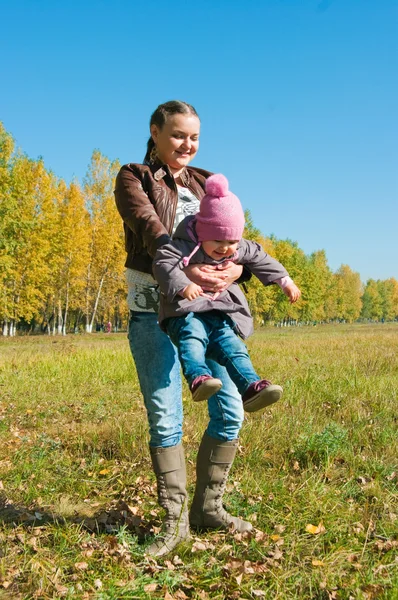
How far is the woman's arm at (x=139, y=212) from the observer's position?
9.98 ft

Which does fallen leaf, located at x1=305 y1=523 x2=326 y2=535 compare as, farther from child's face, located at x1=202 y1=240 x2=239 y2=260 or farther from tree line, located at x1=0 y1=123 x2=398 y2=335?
tree line, located at x1=0 y1=123 x2=398 y2=335

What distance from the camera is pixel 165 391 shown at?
3225 mm

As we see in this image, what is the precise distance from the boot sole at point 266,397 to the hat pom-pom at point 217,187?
3.70 feet

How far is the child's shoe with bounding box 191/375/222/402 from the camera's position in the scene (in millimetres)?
2699

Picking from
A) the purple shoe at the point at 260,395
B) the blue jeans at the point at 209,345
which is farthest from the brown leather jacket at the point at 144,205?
the purple shoe at the point at 260,395

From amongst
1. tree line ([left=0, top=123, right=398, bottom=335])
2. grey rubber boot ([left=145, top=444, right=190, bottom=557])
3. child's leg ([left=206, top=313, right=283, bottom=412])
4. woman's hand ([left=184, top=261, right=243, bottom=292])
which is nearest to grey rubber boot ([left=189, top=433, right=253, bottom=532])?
grey rubber boot ([left=145, top=444, right=190, bottom=557])

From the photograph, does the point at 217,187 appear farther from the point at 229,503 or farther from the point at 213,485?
the point at 229,503

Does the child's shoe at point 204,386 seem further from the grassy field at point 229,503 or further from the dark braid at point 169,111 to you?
the dark braid at point 169,111

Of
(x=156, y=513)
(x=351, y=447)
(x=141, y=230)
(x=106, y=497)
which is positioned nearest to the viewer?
(x=141, y=230)

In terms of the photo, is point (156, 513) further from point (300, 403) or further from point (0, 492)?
point (300, 403)

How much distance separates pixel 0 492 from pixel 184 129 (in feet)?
10.7

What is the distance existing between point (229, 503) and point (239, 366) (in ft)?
4.52

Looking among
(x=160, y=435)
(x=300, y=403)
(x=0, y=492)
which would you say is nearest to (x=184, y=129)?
(x=160, y=435)

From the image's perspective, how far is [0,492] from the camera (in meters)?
4.37
